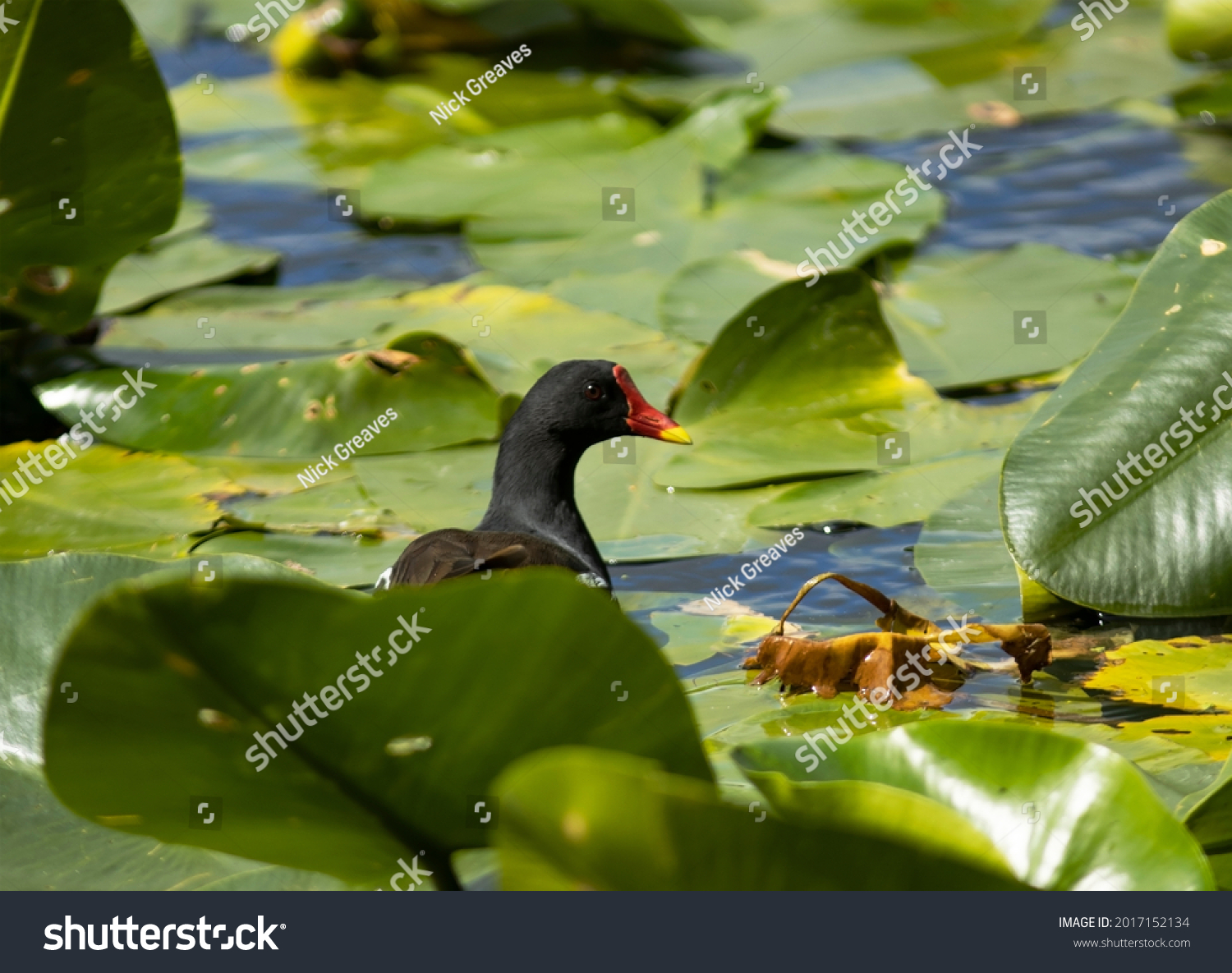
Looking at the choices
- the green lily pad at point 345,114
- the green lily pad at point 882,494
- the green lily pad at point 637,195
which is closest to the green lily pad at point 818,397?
the green lily pad at point 882,494

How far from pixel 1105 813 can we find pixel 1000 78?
233 inches

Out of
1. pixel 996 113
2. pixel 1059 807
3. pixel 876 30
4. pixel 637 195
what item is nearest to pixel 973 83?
pixel 996 113

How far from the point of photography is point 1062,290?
4613 mm

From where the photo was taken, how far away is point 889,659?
275 cm

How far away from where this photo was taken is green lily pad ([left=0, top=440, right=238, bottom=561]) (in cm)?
351

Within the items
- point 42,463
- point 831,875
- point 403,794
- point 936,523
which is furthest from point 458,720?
point 42,463

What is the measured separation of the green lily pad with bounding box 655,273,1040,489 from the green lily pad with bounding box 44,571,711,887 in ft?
7.52

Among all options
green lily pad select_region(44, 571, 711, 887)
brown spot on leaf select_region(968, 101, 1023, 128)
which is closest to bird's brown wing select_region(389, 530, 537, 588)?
green lily pad select_region(44, 571, 711, 887)

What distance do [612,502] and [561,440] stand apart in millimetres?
251

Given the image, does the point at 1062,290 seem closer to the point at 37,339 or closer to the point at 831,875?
A: the point at 37,339

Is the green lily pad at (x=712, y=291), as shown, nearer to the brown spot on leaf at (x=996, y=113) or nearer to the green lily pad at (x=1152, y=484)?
the green lily pad at (x=1152, y=484)

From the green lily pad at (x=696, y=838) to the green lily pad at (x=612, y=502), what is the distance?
204 cm

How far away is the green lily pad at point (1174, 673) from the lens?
2.65 metres

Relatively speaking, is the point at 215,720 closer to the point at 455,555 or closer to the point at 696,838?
the point at 696,838
